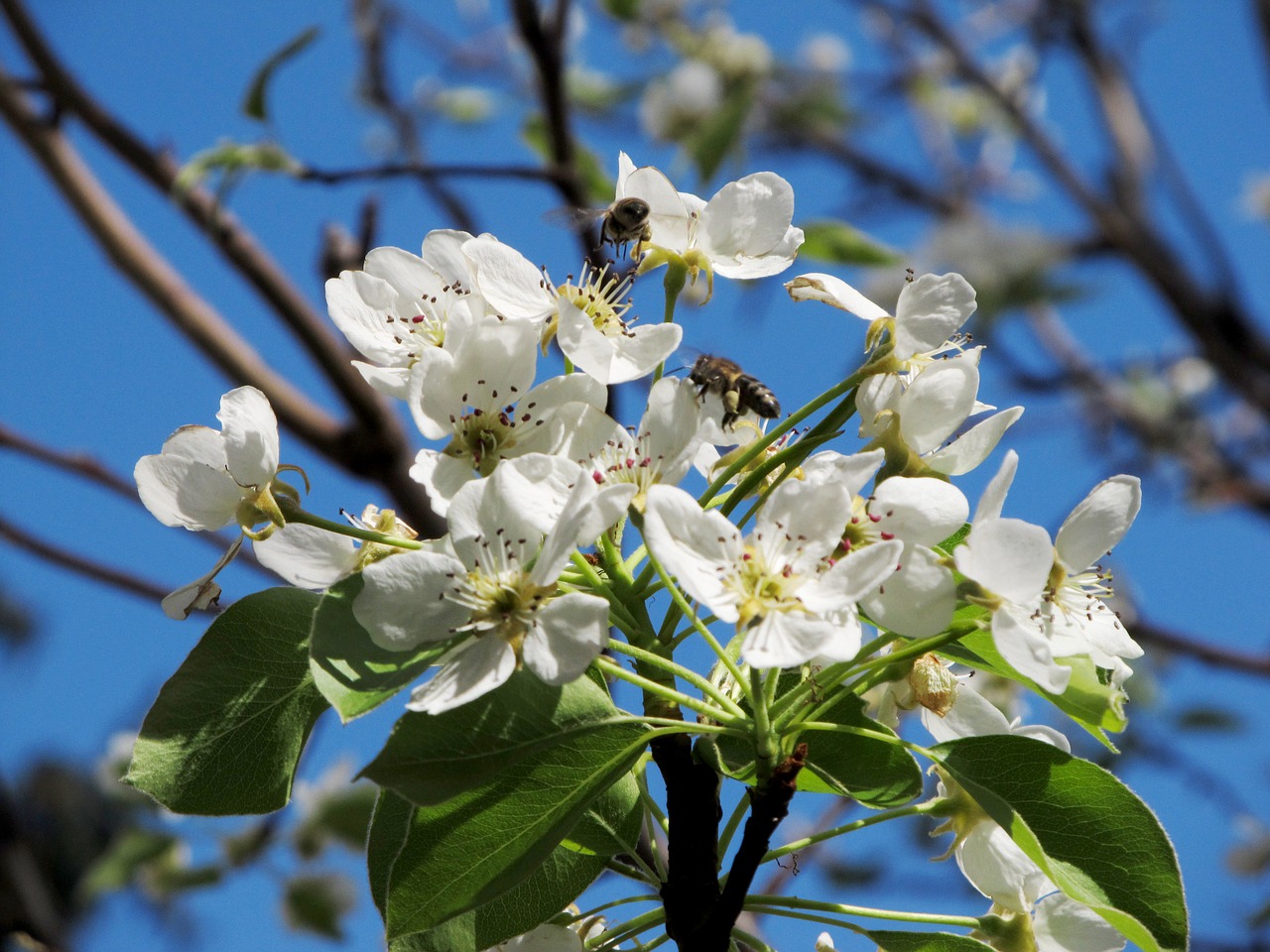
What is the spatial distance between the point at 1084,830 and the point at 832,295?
1.74 feet

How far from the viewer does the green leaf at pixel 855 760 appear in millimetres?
1077

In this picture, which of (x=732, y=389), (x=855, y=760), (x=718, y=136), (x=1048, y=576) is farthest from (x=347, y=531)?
(x=718, y=136)

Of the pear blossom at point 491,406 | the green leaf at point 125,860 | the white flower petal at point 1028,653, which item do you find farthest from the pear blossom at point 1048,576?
the green leaf at point 125,860

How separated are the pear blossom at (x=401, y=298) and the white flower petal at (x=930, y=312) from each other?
411 millimetres

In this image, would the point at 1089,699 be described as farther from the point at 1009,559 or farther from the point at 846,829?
the point at 846,829

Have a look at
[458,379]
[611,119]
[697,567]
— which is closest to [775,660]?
[697,567]

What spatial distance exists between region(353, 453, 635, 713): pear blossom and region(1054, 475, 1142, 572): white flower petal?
1.45 ft

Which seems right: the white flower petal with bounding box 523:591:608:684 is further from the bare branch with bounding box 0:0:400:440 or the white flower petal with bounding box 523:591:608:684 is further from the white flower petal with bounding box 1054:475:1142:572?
the bare branch with bounding box 0:0:400:440

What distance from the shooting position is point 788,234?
128 centimetres

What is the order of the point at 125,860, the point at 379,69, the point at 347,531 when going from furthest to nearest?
the point at 379,69, the point at 125,860, the point at 347,531

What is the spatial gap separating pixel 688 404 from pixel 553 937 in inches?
19.2

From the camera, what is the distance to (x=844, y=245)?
8.13 feet

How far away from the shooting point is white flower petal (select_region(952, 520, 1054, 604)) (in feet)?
3.16

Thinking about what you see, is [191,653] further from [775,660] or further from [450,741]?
[775,660]
